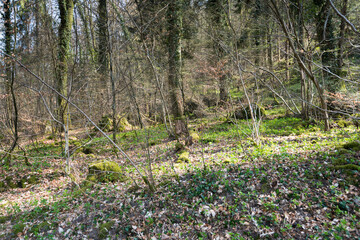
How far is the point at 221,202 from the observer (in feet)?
11.9

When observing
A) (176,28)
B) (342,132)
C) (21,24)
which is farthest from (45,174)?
(342,132)

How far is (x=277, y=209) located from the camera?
3.24 metres

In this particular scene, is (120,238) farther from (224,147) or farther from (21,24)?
(21,24)

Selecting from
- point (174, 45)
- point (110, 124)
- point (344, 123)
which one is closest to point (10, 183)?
point (110, 124)

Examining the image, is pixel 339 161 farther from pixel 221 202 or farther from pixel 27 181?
pixel 27 181

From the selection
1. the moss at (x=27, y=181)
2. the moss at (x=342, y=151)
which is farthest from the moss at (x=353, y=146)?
the moss at (x=27, y=181)

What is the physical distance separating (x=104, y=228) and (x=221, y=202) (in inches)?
84.9

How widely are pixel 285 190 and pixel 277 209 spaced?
1.59 ft

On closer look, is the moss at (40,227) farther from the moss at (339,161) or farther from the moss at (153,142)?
the moss at (339,161)

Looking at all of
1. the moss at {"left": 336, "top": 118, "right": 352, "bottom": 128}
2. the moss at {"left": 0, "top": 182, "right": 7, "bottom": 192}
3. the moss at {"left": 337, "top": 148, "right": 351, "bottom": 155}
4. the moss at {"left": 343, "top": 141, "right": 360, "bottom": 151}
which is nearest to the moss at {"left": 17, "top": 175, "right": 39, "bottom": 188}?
the moss at {"left": 0, "top": 182, "right": 7, "bottom": 192}

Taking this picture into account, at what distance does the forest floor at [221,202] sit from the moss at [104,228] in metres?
0.02

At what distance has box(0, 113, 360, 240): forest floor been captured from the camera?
306cm

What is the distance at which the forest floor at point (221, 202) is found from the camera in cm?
306

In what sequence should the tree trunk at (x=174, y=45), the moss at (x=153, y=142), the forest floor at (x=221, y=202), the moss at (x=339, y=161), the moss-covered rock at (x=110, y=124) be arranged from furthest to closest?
the moss-covered rock at (x=110, y=124) < the tree trunk at (x=174, y=45) < the moss at (x=153, y=142) < the moss at (x=339, y=161) < the forest floor at (x=221, y=202)
